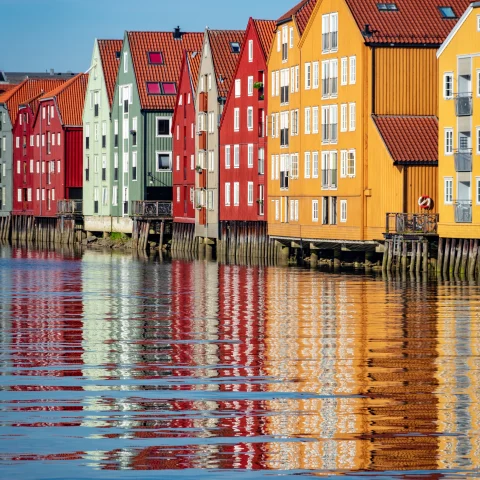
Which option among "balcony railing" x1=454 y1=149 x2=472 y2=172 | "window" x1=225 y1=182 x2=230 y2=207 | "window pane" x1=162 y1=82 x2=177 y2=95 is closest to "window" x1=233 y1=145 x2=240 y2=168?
"window" x1=225 y1=182 x2=230 y2=207

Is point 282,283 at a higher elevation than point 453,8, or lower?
lower

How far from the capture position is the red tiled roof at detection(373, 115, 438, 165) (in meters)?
77.8

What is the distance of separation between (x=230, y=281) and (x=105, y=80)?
70011 mm

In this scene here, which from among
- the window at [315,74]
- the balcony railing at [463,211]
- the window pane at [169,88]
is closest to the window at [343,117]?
the window at [315,74]

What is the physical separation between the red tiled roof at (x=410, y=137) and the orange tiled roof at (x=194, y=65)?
3618 cm

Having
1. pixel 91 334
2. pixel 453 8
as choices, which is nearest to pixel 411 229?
pixel 453 8

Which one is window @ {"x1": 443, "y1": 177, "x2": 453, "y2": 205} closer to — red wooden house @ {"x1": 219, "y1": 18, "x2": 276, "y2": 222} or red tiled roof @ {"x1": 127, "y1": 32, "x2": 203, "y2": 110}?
red wooden house @ {"x1": 219, "y1": 18, "x2": 276, "y2": 222}

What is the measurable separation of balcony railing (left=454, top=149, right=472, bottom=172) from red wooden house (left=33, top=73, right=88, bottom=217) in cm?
7567

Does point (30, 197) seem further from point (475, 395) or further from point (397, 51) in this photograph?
point (475, 395)

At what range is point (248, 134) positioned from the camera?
341ft

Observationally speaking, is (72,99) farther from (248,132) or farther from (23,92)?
(248,132)

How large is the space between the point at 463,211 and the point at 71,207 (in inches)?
2897

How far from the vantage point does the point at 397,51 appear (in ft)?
266

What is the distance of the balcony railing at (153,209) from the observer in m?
120
